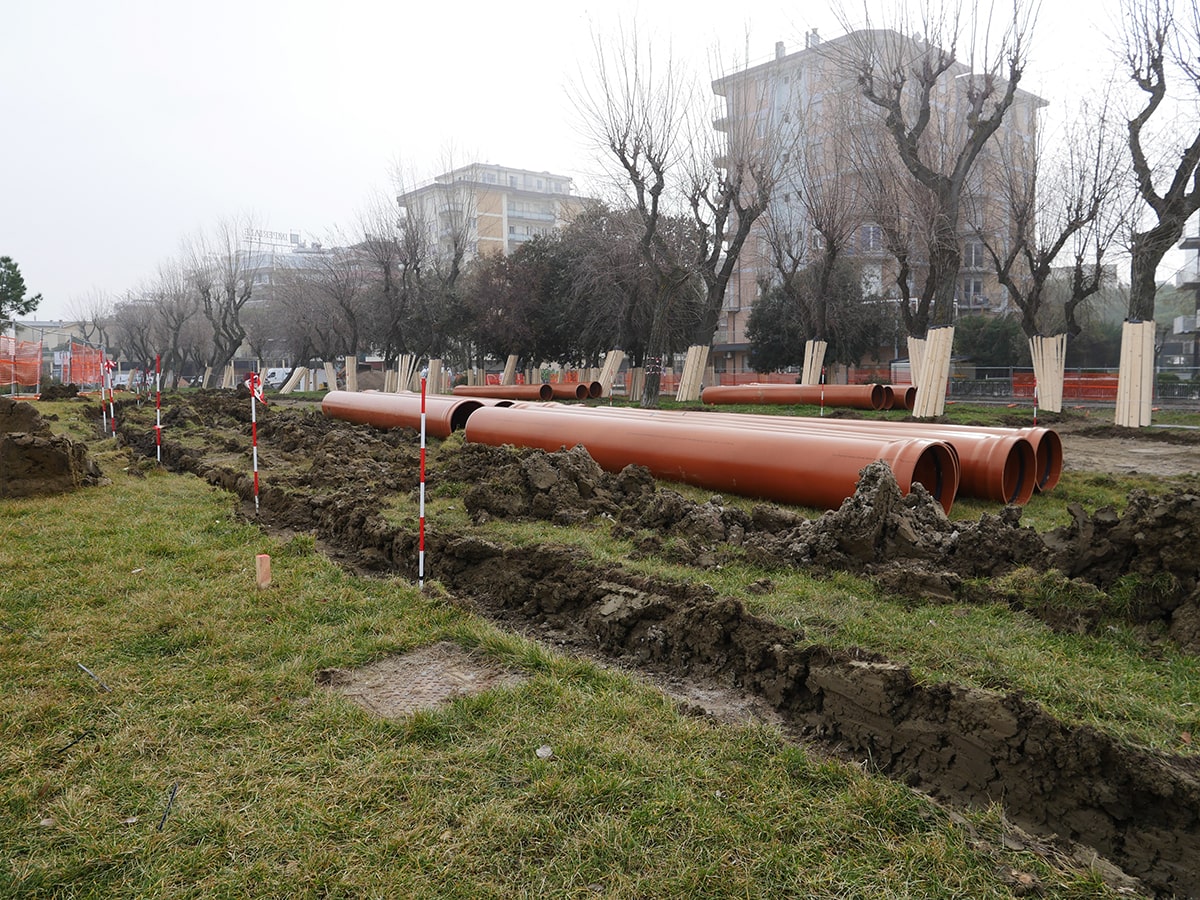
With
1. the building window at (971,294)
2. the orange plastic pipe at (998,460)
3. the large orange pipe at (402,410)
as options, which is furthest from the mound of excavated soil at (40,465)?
the building window at (971,294)

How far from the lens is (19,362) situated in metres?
27.4

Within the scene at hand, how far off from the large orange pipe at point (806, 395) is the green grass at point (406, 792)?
1767 centimetres

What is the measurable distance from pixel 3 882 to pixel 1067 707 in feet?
12.8

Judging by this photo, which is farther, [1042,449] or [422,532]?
[1042,449]

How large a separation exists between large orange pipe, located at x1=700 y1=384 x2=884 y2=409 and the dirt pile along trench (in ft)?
45.7

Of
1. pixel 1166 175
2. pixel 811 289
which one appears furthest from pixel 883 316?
pixel 1166 175

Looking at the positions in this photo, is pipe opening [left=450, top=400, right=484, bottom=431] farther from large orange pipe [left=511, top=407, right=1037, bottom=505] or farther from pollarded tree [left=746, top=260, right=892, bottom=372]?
pollarded tree [left=746, top=260, right=892, bottom=372]

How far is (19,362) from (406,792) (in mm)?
32208

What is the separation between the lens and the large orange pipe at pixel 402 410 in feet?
44.2

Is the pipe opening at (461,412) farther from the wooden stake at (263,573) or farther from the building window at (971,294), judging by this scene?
the building window at (971,294)

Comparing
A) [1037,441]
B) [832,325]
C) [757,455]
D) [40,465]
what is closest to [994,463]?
[1037,441]

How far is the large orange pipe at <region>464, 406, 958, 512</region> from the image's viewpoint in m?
6.74

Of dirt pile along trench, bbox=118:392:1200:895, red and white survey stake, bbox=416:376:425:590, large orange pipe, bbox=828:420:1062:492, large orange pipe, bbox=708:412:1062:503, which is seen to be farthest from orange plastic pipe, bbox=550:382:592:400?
red and white survey stake, bbox=416:376:425:590

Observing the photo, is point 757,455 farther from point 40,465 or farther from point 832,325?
point 832,325
